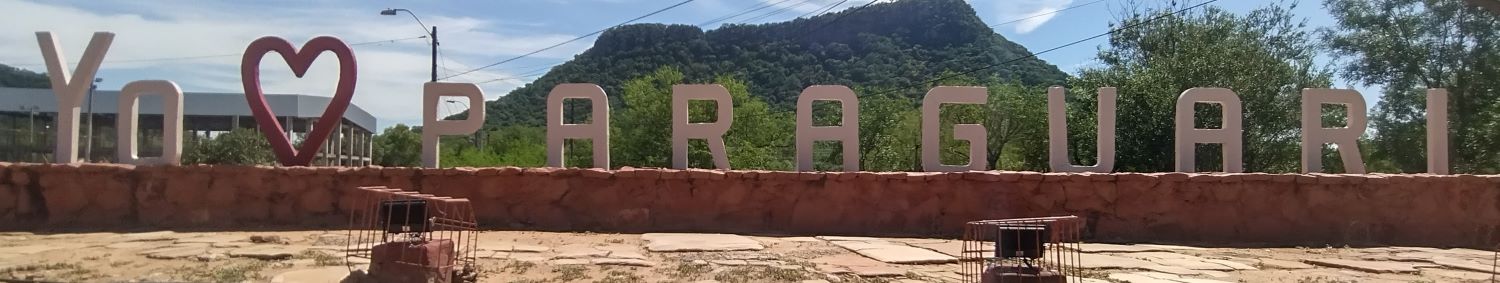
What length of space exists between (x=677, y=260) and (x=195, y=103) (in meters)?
27.9

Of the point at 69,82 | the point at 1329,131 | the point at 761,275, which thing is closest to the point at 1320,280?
the point at 761,275

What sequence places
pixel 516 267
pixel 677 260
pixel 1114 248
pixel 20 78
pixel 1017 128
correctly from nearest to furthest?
pixel 516 267 < pixel 677 260 < pixel 1114 248 < pixel 1017 128 < pixel 20 78

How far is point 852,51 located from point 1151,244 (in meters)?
33.0

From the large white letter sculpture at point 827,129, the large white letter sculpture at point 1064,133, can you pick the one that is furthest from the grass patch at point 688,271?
the large white letter sculpture at point 1064,133

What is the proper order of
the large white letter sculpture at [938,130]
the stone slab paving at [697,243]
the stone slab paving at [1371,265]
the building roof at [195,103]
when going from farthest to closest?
1. the building roof at [195,103]
2. the large white letter sculpture at [938,130]
3. the stone slab paving at [697,243]
4. the stone slab paving at [1371,265]

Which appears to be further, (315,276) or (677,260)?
(677,260)

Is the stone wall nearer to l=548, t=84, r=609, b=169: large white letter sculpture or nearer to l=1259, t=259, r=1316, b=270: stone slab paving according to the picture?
l=548, t=84, r=609, b=169: large white letter sculpture

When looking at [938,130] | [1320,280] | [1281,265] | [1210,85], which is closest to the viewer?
[1320,280]

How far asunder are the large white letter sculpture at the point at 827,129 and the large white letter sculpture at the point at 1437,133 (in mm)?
7350

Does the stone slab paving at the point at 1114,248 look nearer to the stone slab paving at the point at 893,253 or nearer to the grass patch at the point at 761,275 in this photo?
the stone slab paving at the point at 893,253

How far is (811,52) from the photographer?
45281 millimetres

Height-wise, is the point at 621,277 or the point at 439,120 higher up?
the point at 439,120

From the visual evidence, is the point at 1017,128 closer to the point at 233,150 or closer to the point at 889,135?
the point at 889,135

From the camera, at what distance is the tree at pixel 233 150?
32.4 metres
